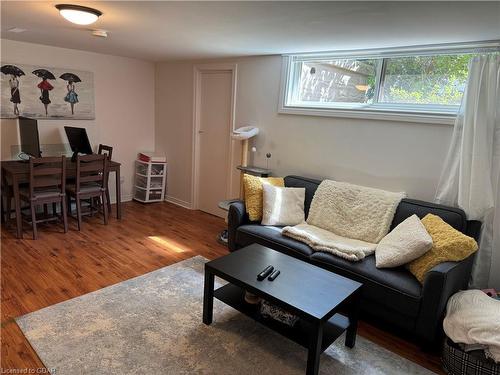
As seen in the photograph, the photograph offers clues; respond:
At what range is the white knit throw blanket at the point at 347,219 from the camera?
2785 mm

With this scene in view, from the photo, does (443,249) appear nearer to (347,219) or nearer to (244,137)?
(347,219)

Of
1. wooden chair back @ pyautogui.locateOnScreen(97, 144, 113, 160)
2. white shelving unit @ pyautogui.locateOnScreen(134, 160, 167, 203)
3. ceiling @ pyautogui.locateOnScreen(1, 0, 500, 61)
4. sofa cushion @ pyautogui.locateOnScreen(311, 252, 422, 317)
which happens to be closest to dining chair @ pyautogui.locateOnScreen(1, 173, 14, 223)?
wooden chair back @ pyautogui.locateOnScreen(97, 144, 113, 160)

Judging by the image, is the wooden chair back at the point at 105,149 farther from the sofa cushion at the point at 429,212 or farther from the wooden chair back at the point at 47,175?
the sofa cushion at the point at 429,212

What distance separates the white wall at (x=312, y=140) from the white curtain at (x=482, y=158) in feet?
0.75

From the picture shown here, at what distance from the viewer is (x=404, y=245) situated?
2428 millimetres

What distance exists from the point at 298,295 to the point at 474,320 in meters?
1.03

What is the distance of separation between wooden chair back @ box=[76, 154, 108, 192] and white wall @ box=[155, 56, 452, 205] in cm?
123

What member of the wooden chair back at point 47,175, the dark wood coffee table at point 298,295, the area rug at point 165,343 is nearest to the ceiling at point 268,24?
the wooden chair back at point 47,175

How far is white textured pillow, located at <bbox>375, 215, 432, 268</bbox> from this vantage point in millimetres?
2354

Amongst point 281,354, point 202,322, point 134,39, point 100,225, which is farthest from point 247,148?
point 281,354

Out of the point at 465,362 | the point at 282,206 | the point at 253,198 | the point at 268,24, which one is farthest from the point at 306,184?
the point at 465,362

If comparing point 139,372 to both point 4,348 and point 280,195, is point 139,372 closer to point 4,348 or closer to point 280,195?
point 4,348

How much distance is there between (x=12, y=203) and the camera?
4.07m

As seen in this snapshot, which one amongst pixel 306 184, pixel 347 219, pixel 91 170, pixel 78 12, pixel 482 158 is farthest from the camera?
pixel 91 170
